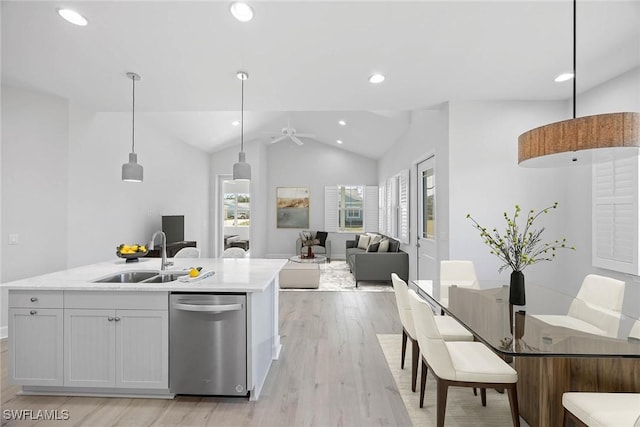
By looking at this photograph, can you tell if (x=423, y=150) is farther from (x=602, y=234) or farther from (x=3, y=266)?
(x=3, y=266)

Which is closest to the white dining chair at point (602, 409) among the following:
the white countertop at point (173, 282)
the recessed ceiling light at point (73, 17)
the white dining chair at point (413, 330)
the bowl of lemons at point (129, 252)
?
the white dining chair at point (413, 330)

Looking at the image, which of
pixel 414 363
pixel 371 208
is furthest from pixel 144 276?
pixel 371 208

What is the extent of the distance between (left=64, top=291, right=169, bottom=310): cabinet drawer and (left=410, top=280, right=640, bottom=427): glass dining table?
203 cm

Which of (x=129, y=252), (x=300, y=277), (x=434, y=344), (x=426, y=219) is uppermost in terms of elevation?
(x=426, y=219)

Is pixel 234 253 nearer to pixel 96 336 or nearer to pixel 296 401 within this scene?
pixel 96 336

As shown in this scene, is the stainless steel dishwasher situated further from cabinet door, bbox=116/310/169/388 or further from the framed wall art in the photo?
the framed wall art

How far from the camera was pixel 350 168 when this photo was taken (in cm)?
960

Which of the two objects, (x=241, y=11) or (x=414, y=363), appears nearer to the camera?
(x=241, y=11)

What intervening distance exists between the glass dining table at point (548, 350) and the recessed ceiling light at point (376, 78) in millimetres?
2194

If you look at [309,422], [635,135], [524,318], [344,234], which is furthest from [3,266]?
[344,234]

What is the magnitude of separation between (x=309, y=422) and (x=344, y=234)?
7.50 m

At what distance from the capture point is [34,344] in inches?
90.3

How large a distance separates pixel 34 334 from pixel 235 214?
25.4ft

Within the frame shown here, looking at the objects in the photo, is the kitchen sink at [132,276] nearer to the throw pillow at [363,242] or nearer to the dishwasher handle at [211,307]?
the dishwasher handle at [211,307]
